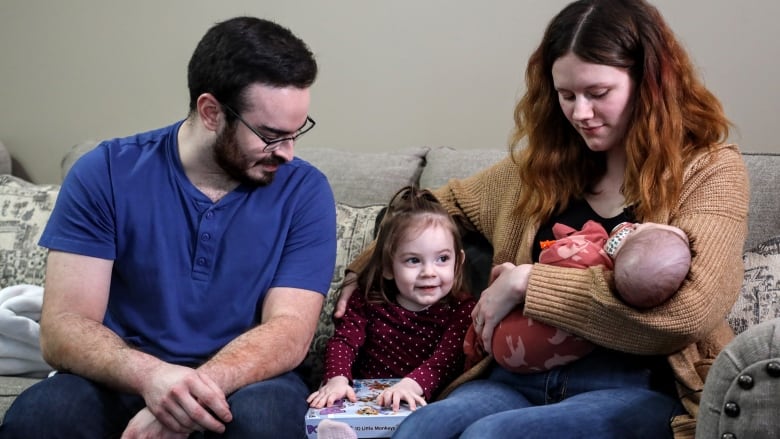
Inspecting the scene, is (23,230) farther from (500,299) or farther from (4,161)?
(500,299)

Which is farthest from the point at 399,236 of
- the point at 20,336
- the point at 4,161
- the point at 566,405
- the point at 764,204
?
the point at 4,161

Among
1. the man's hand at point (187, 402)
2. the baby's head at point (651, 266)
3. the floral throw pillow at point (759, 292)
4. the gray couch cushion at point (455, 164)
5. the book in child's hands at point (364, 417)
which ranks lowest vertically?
the book in child's hands at point (364, 417)

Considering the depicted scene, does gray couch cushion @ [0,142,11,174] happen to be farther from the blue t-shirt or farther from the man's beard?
the man's beard

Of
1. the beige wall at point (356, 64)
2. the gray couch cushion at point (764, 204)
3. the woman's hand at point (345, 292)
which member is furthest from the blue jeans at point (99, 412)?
the beige wall at point (356, 64)

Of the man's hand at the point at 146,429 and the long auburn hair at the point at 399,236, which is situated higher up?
the long auburn hair at the point at 399,236

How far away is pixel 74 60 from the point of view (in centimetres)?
322

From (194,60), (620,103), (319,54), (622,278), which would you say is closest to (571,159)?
(620,103)

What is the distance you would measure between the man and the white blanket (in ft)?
1.35

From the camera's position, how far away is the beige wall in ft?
8.22

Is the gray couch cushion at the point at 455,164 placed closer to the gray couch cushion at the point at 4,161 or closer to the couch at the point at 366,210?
the couch at the point at 366,210

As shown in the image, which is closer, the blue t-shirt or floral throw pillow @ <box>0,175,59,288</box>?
the blue t-shirt

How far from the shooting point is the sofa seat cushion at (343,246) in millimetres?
2178

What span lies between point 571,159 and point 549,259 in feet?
0.96

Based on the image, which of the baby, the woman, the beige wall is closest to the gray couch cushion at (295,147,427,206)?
the beige wall
